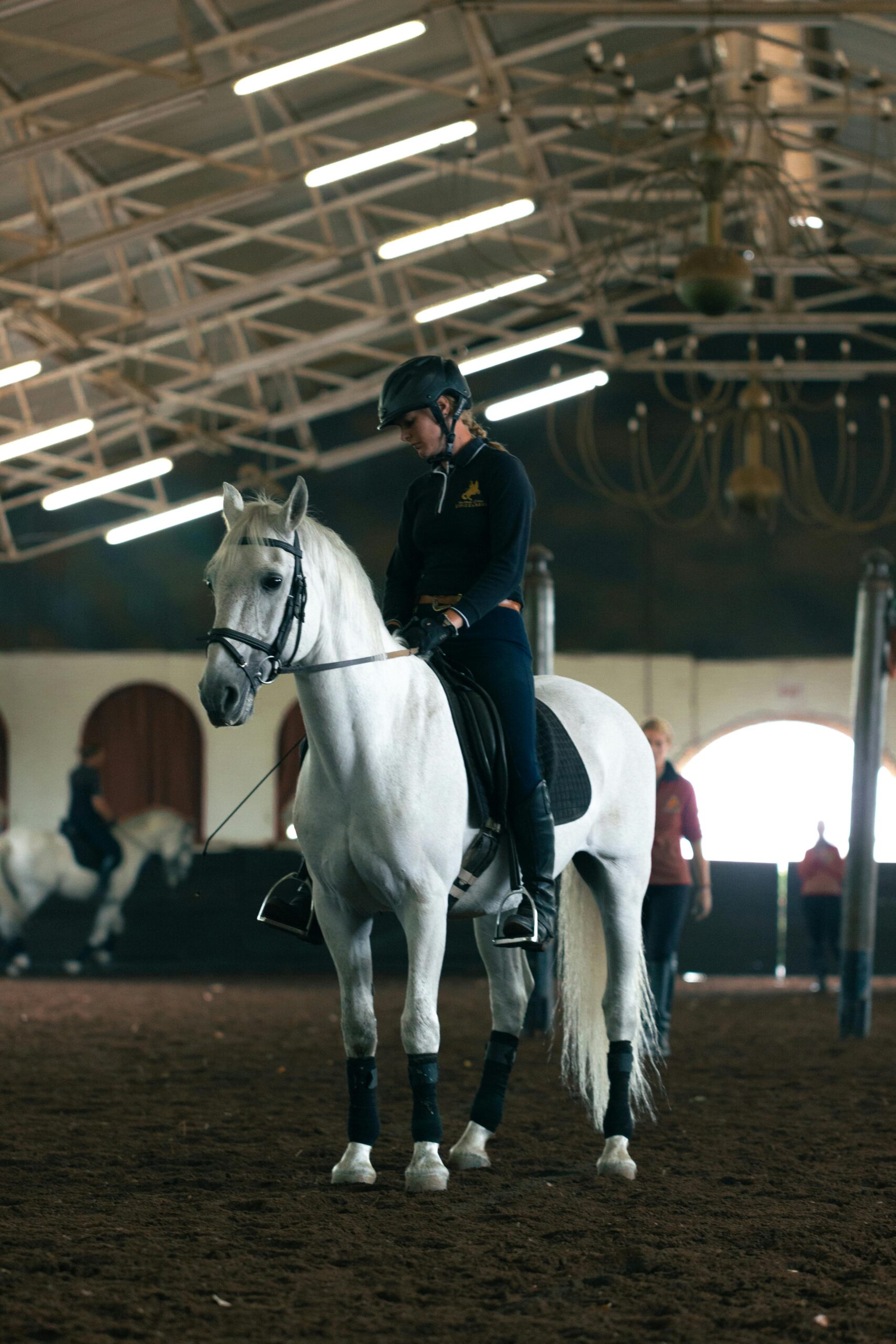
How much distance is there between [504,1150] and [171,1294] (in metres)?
1.97

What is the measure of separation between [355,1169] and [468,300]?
37.2ft

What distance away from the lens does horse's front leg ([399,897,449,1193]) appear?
404 centimetres

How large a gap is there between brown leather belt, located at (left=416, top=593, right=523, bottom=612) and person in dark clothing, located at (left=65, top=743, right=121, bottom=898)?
9.19 metres

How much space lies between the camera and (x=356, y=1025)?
14.0ft

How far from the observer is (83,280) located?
13.6m

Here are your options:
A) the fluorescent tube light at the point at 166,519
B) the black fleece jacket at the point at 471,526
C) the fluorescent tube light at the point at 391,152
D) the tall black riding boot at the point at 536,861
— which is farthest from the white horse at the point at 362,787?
the fluorescent tube light at the point at 166,519

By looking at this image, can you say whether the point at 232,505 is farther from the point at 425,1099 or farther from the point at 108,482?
the point at 108,482

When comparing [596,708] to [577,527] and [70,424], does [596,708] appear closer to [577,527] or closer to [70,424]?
[70,424]

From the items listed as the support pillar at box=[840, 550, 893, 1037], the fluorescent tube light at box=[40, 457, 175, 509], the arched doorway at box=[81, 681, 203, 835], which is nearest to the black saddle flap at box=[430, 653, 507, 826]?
the support pillar at box=[840, 550, 893, 1037]

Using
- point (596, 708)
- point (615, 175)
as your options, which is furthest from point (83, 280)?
point (596, 708)

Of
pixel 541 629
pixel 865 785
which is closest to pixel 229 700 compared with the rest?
pixel 541 629

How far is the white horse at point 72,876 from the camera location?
1314 centimetres

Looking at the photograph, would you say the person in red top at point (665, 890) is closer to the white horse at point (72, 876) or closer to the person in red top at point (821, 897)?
the person in red top at point (821, 897)

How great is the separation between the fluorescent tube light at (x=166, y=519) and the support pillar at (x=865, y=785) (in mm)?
10353
